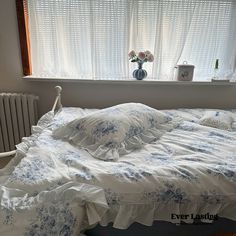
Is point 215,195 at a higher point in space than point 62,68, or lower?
lower

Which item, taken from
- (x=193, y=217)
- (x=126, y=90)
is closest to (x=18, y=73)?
(x=126, y=90)

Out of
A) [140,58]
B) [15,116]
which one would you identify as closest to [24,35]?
[15,116]

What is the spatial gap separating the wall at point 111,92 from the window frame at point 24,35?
6 cm

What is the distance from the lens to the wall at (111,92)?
2.11 m

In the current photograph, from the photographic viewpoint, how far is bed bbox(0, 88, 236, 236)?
2.86 ft

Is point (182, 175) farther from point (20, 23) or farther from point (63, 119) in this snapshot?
point (20, 23)

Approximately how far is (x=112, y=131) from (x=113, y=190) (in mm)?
389

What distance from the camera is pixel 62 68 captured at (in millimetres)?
2102

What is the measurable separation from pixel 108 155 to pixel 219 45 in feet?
5.34

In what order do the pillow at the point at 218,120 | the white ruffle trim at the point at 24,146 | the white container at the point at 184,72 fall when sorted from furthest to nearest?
1. the white container at the point at 184,72
2. the pillow at the point at 218,120
3. the white ruffle trim at the point at 24,146

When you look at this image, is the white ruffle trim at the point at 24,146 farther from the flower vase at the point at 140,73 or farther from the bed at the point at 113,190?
the flower vase at the point at 140,73

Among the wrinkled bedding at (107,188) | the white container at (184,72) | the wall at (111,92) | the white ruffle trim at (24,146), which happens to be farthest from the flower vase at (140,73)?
the wrinkled bedding at (107,188)

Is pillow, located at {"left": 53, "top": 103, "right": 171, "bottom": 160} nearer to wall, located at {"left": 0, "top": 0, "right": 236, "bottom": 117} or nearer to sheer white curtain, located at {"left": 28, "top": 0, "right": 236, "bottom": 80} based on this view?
wall, located at {"left": 0, "top": 0, "right": 236, "bottom": 117}

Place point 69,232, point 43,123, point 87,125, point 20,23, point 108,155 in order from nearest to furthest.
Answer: point 69,232 → point 108,155 → point 87,125 → point 43,123 → point 20,23
